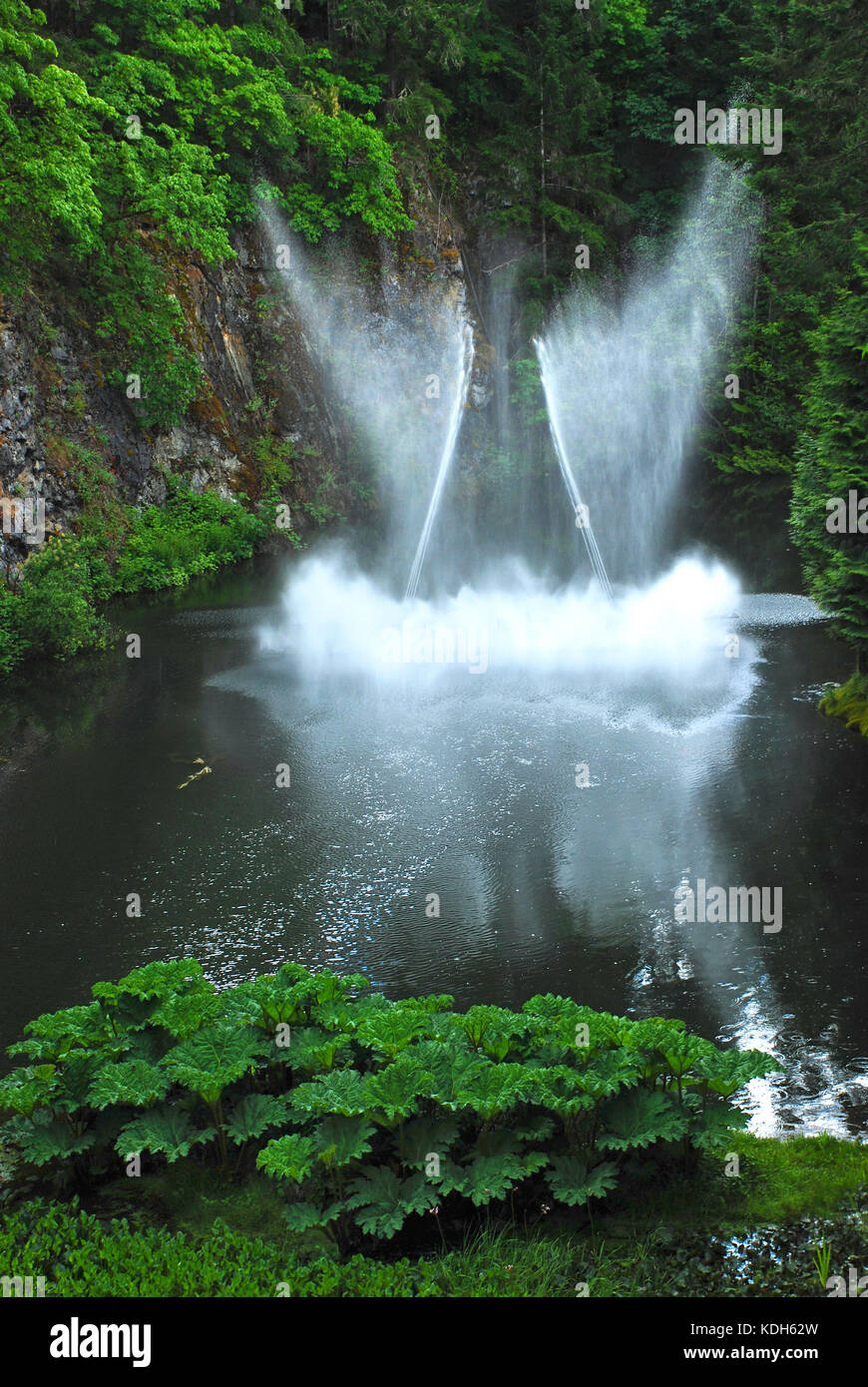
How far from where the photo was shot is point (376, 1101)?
179 inches

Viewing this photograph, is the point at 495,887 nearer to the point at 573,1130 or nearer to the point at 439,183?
the point at 573,1130

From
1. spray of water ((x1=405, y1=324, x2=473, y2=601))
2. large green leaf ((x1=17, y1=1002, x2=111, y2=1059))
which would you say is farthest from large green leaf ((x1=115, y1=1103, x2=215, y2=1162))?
spray of water ((x1=405, y1=324, x2=473, y2=601))

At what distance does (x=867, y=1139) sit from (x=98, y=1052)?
13.8 feet

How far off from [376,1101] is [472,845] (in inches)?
211

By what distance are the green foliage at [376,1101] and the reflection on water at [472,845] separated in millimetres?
1457

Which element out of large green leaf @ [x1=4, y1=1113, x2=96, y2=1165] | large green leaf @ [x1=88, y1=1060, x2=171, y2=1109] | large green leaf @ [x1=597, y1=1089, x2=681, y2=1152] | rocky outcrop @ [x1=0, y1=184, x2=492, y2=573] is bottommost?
large green leaf @ [x1=4, y1=1113, x2=96, y2=1165]

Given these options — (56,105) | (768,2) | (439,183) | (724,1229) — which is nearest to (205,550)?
(56,105)

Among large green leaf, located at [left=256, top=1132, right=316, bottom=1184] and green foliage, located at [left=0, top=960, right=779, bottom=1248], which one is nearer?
large green leaf, located at [left=256, top=1132, right=316, bottom=1184]

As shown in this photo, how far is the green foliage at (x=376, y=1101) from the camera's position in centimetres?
454

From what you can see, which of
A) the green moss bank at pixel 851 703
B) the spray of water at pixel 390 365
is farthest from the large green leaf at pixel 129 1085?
the spray of water at pixel 390 365

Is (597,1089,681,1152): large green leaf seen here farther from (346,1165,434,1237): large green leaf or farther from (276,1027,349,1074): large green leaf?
(276,1027,349,1074): large green leaf

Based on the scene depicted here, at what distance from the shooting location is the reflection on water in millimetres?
7484

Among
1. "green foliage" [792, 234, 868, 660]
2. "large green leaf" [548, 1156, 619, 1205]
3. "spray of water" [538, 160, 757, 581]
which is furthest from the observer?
"spray of water" [538, 160, 757, 581]

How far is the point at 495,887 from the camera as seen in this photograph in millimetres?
9047
